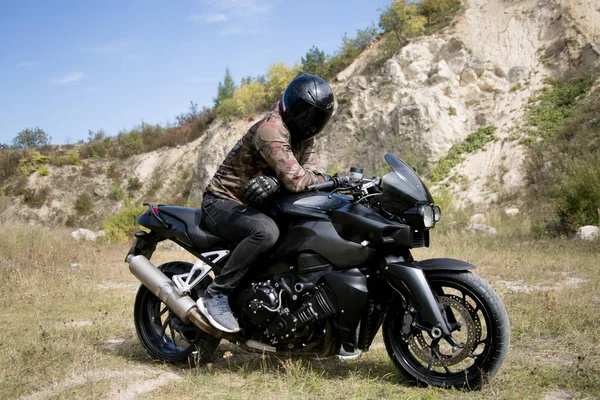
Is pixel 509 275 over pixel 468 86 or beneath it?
beneath

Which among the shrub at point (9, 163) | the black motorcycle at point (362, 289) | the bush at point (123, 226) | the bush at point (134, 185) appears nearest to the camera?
the black motorcycle at point (362, 289)

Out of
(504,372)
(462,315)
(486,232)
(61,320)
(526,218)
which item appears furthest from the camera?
(526,218)

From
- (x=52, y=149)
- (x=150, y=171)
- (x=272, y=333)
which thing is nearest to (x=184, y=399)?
(x=272, y=333)

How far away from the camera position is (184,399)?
144 inches

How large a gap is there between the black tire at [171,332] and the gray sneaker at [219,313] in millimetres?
299

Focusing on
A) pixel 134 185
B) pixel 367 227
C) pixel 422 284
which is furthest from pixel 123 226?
pixel 422 284

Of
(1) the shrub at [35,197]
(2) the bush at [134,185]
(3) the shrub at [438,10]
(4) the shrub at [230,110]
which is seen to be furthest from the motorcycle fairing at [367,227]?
(1) the shrub at [35,197]

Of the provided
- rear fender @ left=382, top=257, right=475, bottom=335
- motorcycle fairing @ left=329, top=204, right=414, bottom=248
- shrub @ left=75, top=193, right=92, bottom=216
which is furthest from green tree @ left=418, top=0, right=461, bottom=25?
shrub @ left=75, top=193, right=92, bottom=216

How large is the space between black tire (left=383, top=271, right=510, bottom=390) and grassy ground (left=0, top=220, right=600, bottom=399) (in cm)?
12

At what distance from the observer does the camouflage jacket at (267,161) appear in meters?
3.88

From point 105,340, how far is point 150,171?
107ft

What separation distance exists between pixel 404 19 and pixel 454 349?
22.6 m

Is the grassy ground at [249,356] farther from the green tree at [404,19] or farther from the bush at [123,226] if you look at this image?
the green tree at [404,19]

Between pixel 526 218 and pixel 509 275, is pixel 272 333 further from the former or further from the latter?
pixel 526 218
